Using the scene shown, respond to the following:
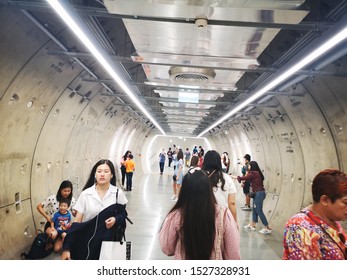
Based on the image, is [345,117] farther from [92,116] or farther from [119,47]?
[92,116]

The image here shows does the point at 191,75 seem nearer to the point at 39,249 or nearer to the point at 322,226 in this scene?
the point at 322,226

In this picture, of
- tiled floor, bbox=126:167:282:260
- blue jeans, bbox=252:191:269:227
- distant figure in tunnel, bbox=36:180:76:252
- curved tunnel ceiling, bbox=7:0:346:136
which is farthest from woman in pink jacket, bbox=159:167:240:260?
blue jeans, bbox=252:191:269:227

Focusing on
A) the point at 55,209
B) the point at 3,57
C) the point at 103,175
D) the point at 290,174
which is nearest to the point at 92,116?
the point at 55,209

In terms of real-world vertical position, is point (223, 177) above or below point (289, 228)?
above

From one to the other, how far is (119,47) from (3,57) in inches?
127

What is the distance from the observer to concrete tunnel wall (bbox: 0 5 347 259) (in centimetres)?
432

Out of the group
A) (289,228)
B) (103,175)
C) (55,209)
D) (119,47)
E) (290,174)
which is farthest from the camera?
(290,174)

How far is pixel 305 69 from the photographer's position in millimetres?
4750

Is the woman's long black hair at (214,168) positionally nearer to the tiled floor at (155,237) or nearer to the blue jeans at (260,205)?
the tiled floor at (155,237)

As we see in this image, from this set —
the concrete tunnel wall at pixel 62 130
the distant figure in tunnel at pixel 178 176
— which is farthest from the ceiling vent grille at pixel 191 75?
the distant figure in tunnel at pixel 178 176

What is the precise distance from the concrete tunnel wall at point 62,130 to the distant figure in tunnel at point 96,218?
89.5 inches

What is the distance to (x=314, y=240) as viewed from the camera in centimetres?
188

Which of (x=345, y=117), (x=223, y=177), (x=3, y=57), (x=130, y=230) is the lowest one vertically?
(x=130, y=230)

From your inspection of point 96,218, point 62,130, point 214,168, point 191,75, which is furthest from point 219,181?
point 62,130
